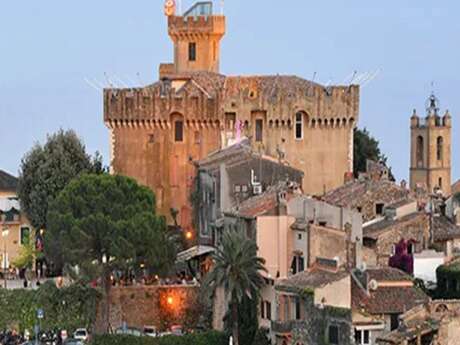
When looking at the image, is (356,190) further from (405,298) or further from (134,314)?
(405,298)

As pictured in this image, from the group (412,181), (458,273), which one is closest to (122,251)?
(458,273)

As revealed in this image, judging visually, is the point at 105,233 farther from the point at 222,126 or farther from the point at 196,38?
the point at 196,38

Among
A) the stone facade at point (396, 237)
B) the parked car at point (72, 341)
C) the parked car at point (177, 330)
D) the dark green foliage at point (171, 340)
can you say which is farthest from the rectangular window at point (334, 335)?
the parked car at point (72, 341)

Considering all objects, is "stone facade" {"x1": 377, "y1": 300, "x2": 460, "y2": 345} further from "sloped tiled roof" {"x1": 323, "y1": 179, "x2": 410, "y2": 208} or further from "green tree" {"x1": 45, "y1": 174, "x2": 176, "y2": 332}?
"green tree" {"x1": 45, "y1": 174, "x2": 176, "y2": 332}

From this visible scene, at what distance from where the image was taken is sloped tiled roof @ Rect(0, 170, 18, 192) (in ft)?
379

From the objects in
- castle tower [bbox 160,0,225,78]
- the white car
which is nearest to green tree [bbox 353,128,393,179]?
castle tower [bbox 160,0,225,78]

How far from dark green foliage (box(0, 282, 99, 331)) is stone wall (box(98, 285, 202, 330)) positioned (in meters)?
0.94

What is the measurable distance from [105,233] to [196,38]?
85.8 feet

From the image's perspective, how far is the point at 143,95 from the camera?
113 metres

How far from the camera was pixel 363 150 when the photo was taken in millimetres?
124250

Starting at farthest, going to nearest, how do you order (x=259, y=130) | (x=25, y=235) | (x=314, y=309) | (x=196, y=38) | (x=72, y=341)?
(x=196, y=38)
(x=259, y=130)
(x=25, y=235)
(x=72, y=341)
(x=314, y=309)

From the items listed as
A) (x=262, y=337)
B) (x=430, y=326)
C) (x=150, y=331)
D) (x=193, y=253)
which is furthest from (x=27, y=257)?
(x=430, y=326)

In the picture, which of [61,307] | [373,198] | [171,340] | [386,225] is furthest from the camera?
[61,307]

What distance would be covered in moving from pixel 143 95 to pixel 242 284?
25965mm
